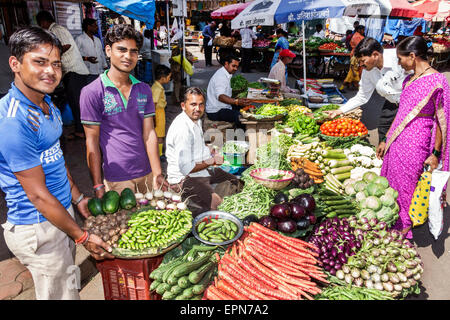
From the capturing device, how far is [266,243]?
2840 mm

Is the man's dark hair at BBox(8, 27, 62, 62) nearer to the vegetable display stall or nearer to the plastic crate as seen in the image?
the vegetable display stall

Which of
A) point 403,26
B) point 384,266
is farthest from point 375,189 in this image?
point 403,26

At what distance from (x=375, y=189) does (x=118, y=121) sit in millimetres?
3405

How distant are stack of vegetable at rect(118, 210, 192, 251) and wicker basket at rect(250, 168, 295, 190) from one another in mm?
1285

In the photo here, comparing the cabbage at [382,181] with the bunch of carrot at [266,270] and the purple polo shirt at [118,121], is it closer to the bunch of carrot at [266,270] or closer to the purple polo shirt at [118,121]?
the bunch of carrot at [266,270]

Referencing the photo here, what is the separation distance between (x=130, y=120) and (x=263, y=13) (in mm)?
5828

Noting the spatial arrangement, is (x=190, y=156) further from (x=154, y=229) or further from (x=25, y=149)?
(x=25, y=149)

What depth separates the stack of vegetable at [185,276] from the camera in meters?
2.43

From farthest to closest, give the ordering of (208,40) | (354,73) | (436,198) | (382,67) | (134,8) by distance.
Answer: (208,40)
(354,73)
(134,8)
(382,67)
(436,198)

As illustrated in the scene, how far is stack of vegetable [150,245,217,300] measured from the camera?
243 centimetres

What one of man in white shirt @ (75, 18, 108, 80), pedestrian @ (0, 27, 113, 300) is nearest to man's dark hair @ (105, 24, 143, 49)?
pedestrian @ (0, 27, 113, 300)

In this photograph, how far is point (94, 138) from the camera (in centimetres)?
302
